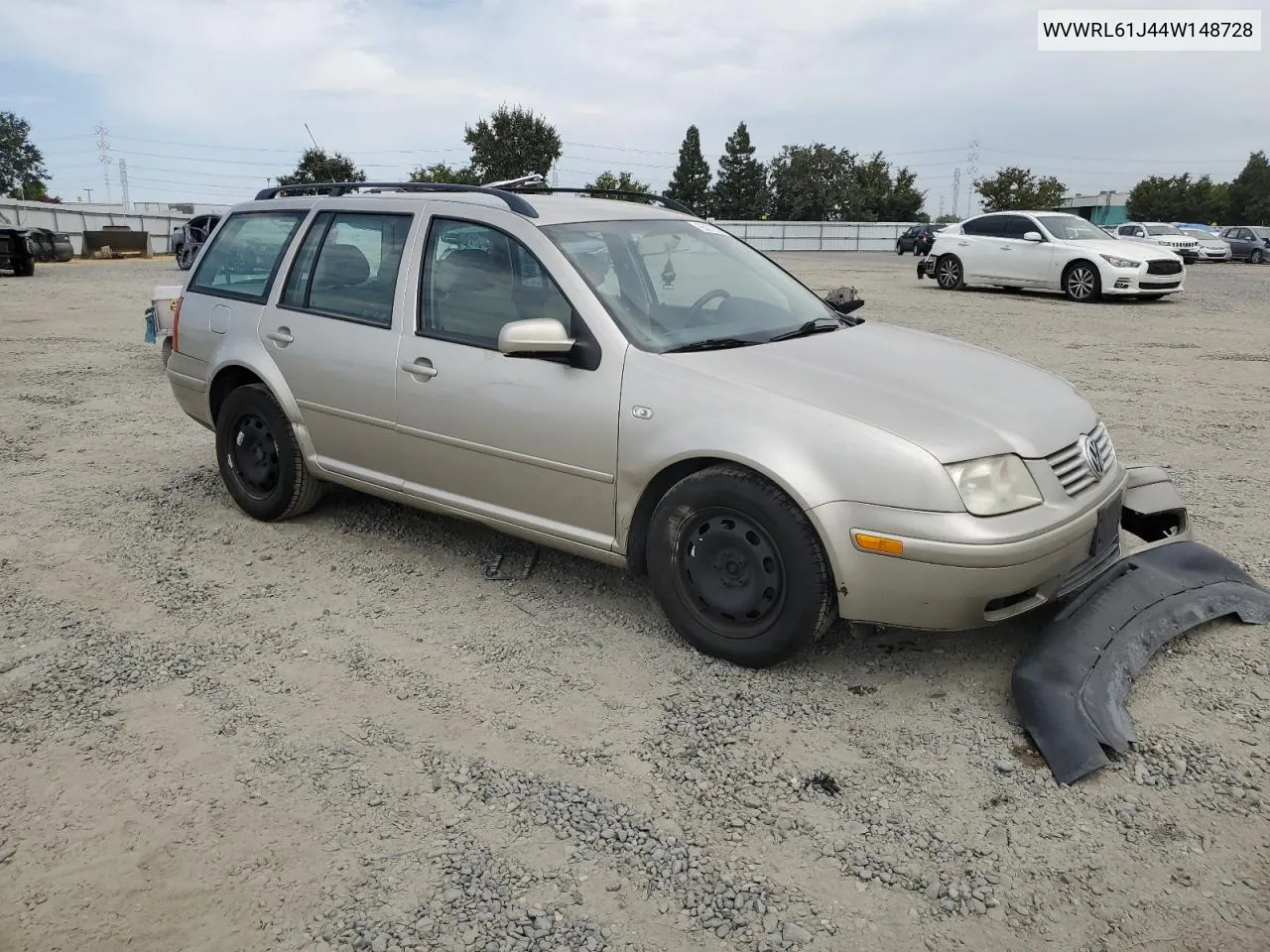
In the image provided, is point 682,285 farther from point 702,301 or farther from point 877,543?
point 877,543

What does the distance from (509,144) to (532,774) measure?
6246 cm

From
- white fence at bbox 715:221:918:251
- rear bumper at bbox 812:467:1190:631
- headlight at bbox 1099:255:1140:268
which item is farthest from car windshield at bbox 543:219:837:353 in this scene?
white fence at bbox 715:221:918:251

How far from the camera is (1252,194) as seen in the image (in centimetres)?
7525

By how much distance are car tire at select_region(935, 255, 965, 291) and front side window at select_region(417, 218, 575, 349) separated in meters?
17.1

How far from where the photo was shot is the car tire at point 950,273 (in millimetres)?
19938

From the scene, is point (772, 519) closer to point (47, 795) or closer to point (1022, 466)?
point (1022, 466)

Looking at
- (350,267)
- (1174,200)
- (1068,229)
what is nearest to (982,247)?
(1068,229)

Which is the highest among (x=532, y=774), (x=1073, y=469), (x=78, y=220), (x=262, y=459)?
(x=78, y=220)

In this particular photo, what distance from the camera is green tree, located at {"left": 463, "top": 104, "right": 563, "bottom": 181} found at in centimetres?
6128

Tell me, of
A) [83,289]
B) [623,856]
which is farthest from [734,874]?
[83,289]

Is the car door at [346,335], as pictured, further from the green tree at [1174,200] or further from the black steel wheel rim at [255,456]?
the green tree at [1174,200]

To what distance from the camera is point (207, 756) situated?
3.22m

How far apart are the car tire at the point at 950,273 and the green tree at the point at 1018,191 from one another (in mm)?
47771


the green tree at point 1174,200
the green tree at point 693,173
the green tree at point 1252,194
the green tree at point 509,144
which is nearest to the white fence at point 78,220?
the green tree at point 509,144
